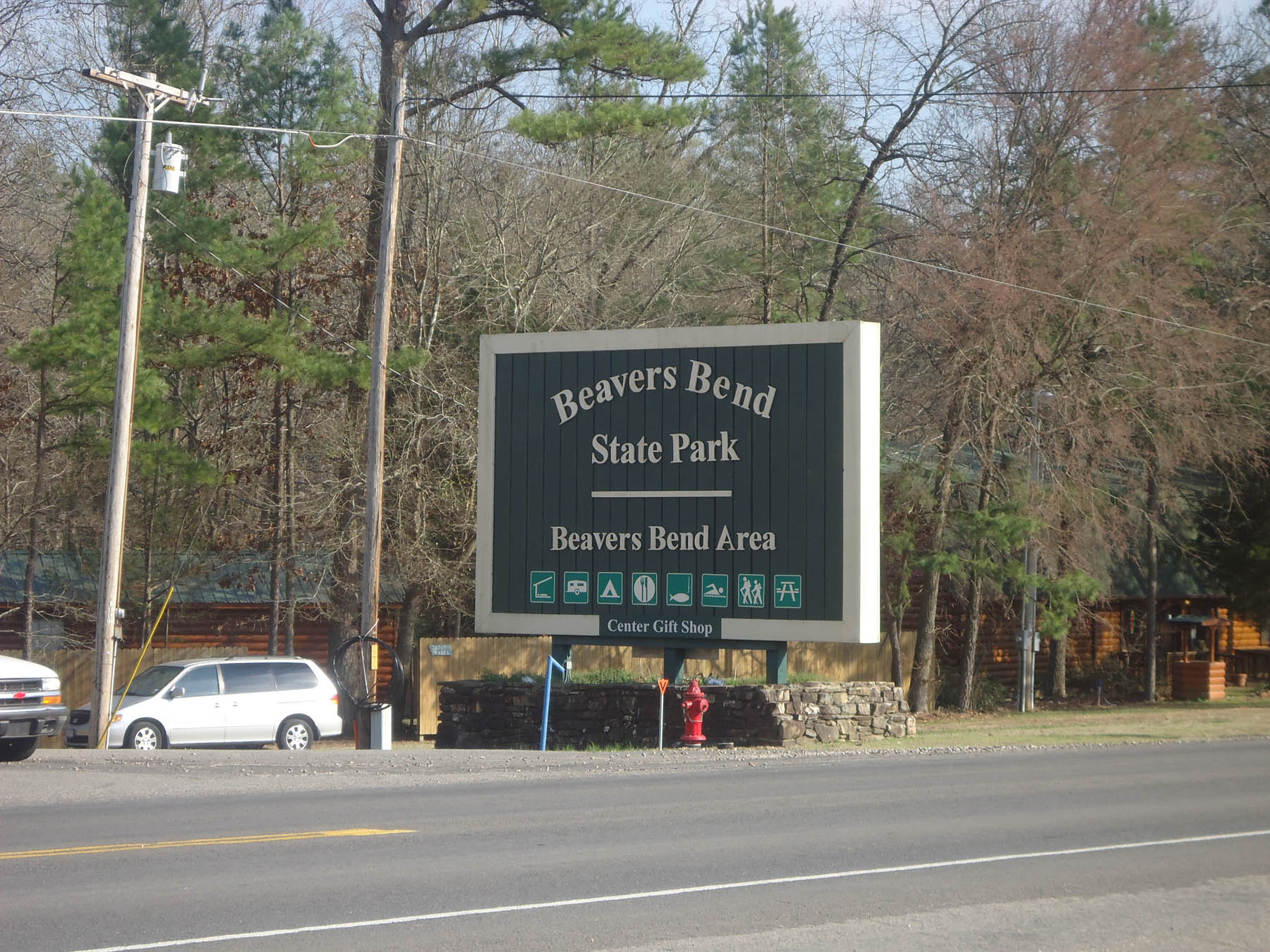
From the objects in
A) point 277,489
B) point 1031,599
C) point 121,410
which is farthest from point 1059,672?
point 121,410

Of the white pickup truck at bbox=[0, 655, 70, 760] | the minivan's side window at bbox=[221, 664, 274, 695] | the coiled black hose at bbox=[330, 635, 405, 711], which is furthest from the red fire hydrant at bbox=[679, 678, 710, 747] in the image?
the white pickup truck at bbox=[0, 655, 70, 760]

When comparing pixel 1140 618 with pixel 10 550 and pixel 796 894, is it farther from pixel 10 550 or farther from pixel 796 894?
pixel 796 894

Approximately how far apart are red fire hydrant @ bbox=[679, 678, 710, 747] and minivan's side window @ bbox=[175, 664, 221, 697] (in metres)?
8.21

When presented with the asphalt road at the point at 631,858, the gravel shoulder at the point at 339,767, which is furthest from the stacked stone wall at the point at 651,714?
the asphalt road at the point at 631,858

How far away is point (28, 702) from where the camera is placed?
1633cm

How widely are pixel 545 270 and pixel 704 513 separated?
9549 mm

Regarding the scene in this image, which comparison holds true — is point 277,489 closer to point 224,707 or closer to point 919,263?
point 224,707

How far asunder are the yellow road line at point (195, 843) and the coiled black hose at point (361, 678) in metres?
8.51

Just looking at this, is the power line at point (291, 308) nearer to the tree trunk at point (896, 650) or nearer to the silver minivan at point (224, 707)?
the silver minivan at point (224, 707)

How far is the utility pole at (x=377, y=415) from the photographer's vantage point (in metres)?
21.3

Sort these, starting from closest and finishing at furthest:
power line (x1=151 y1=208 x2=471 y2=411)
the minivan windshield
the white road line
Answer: the white road line < the minivan windshield < power line (x1=151 y1=208 x2=471 y2=411)

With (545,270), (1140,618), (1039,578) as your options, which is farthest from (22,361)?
(1140,618)

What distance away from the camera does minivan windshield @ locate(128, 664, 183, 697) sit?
22431 mm

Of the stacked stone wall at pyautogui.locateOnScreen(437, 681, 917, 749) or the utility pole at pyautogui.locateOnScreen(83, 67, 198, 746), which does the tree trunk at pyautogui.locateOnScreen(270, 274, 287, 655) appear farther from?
the stacked stone wall at pyautogui.locateOnScreen(437, 681, 917, 749)
